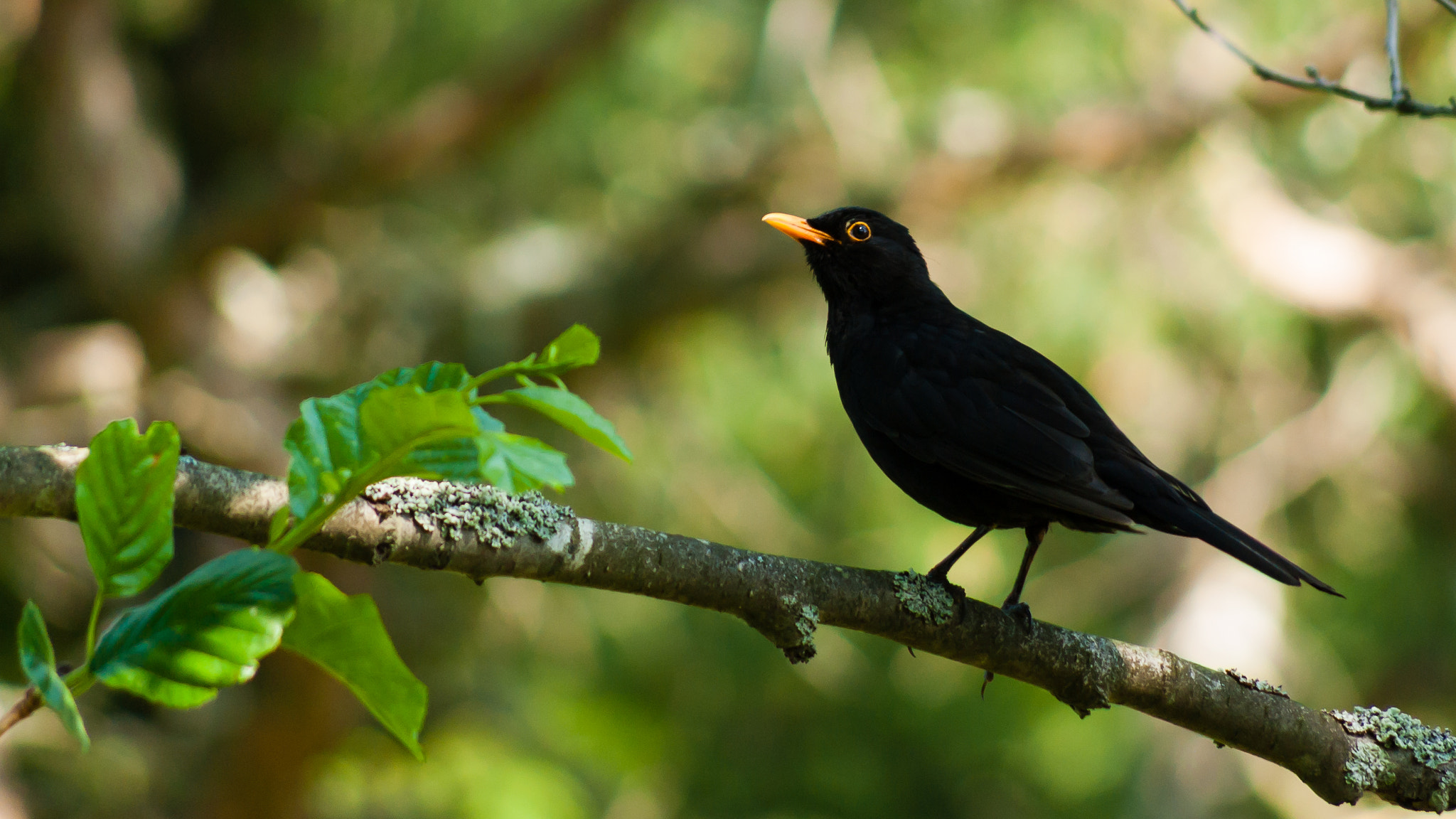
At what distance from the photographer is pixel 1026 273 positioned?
807 cm

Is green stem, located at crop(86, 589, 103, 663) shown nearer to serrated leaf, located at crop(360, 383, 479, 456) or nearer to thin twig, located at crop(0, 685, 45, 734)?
thin twig, located at crop(0, 685, 45, 734)

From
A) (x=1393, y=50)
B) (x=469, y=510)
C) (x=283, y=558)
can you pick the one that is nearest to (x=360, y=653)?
(x=283, y=558)

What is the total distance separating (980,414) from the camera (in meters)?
3.29

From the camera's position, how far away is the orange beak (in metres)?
4.01

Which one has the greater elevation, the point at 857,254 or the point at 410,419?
the point at 857,254

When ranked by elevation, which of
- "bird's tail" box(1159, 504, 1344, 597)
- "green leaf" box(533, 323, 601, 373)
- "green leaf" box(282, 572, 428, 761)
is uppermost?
"bird's tail" box(1159, 504, 1344, 597)

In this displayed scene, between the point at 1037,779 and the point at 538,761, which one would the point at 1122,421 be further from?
the point at 538,761

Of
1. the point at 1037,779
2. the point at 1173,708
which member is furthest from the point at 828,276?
the point at 1037,779

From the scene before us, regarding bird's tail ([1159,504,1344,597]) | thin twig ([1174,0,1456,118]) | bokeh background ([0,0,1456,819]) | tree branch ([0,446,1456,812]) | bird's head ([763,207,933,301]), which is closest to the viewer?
tree branch ([0,446,1456,812])

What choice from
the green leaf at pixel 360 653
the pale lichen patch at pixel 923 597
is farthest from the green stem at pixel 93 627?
the pale lichen patch at pixel 923 597

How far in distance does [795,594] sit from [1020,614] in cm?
75

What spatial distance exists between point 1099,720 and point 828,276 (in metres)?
5.92

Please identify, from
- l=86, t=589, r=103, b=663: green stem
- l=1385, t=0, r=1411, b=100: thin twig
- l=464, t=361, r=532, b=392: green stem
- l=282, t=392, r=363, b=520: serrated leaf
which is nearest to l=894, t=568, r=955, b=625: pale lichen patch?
Result: l=1385, t=0, r=1411, b=100: thin twig

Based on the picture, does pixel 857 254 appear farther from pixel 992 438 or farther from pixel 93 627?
pixel 93 627
